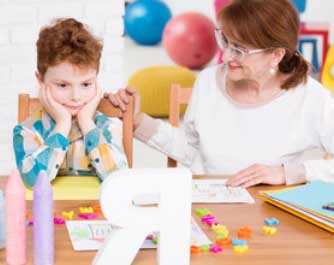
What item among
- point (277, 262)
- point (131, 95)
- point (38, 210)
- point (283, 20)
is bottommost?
point (277, 262)

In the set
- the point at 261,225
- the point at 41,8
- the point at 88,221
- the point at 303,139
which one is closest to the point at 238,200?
the point at 261,225

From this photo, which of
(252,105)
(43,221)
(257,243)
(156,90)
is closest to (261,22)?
(252,105)

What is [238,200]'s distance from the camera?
1873 millimetres

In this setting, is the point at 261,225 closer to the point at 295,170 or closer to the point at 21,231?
the point at 295,170

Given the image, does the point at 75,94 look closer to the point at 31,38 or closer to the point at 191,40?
the point at 31,38

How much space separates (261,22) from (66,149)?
72cm

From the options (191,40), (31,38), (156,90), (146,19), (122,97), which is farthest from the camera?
(146,19)

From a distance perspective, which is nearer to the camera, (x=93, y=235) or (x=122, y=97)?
(x=93, y=235)

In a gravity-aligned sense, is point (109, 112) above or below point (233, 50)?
below

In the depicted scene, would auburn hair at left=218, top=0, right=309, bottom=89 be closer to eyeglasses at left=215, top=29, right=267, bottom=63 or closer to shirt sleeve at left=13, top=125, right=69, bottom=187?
eyeglasses at left=215, top=29, right=267, bottom=63

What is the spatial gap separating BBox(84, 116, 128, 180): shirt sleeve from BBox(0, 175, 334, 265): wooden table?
272 millimetres

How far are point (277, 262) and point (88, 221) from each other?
0.47 m

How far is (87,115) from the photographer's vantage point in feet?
6.95

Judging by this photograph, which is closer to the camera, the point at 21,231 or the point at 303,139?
the point at 21,231
